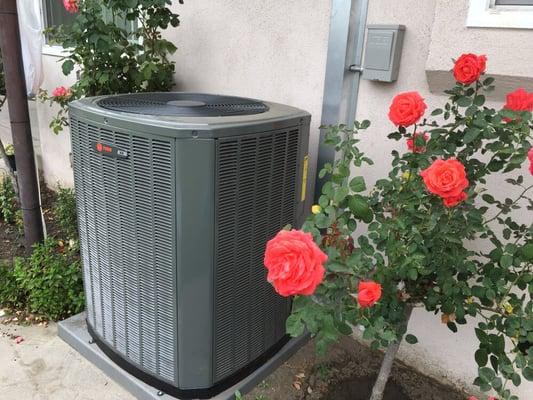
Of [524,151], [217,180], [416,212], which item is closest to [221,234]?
[217,180]

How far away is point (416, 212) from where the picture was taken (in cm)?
147

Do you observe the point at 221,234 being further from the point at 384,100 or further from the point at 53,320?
the point at 53,320

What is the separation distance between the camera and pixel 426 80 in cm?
213

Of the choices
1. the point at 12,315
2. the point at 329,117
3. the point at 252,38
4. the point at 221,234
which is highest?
the point at 252,38


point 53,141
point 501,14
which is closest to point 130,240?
point 501,14

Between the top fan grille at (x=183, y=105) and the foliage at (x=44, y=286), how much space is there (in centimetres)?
127

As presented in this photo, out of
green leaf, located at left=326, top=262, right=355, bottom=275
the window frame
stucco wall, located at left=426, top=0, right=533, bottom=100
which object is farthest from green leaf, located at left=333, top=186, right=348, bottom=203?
the window frame

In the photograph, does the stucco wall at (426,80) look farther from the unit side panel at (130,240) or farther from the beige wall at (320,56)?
the unit side panel at (130,240)

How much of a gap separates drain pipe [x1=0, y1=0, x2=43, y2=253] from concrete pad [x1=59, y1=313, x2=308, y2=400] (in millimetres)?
862

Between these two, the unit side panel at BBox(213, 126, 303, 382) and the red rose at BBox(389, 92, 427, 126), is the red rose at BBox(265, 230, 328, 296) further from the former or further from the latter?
the unit side panel at BBox(213, 126, 303, 382)

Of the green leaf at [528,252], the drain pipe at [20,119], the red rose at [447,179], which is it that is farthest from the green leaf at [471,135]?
the drain pipe at [20,119]

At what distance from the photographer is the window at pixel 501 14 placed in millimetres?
1743

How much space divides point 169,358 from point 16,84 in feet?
6.78

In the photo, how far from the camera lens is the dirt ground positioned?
2.32 m
